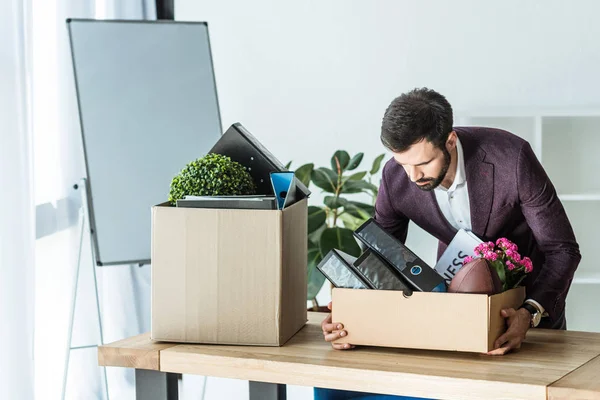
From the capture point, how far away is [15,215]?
91.8 inches

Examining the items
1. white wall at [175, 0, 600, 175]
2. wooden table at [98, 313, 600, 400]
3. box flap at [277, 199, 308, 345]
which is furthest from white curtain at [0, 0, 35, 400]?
white wall at [175, 0, 600, 175]

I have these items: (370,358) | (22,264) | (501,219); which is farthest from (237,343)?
(22,264)

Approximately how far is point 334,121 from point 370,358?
8.77 ft

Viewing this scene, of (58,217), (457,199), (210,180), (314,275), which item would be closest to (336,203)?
(314,275)

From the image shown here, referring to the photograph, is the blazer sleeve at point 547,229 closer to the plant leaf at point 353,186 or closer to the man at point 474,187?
the man at point 474,187

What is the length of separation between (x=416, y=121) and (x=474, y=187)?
0.25 meters

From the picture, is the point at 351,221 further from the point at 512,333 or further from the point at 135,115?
the point at 512,333

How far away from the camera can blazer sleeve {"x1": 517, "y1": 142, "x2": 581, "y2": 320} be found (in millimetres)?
1743

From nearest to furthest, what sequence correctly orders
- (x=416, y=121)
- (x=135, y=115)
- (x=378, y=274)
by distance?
(x=378, y=274) → (x=416, y=121) → (x=135, y=115)

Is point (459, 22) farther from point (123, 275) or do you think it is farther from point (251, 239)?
point (251, 239)

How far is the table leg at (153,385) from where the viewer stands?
60.2 inches

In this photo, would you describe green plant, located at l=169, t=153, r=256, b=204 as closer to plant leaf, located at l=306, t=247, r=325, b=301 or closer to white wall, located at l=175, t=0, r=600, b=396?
plant leaf, located at l=306, t=247, r=325, b=301

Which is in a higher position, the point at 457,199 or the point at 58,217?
the point at 457,199

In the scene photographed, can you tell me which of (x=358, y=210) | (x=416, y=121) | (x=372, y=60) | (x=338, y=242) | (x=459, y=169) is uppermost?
(x=372, y=60)
